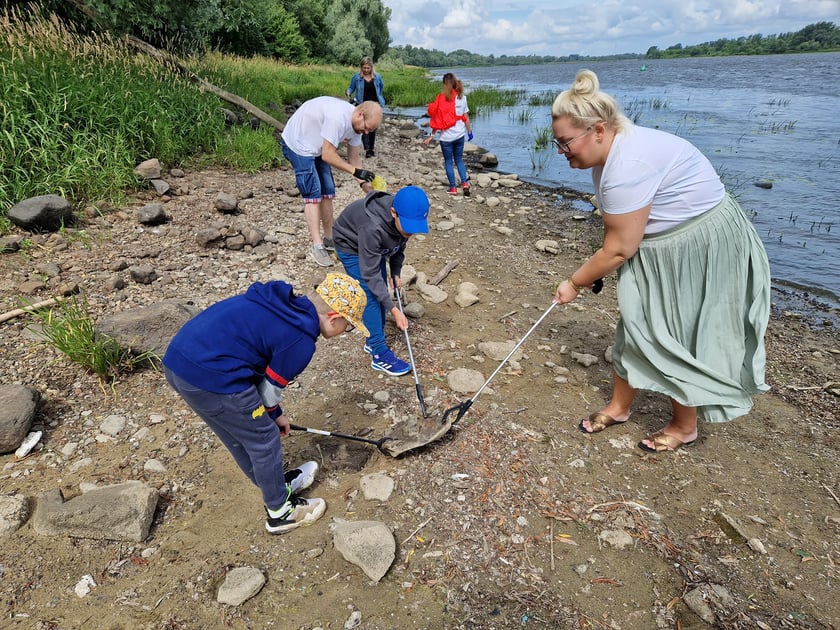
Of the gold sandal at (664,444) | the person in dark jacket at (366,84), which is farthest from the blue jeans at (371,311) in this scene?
the person in dark jacket at (366,84)

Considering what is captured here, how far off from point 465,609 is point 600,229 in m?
6.85

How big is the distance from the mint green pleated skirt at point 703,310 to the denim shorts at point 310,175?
358cm

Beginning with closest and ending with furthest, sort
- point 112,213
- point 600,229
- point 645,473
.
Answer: point 645,473 < point 112,213 < point 600,229

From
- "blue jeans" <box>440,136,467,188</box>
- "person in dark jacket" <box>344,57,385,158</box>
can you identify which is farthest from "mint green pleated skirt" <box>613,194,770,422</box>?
"person in dark jacket" <box>344,57,385,158</box>

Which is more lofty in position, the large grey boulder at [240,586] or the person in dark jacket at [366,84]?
the person in dark jacket at [366,84]

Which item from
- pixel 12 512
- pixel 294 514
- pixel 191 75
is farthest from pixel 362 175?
pixel 191 75

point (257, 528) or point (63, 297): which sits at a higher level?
point (63, 297)

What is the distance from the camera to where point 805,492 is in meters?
2.82

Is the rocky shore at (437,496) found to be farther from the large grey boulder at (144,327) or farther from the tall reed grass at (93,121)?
the tall reed grass at (93,121)

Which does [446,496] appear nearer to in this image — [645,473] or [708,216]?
[645,473]

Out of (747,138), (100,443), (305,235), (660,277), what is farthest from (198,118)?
(747,138)

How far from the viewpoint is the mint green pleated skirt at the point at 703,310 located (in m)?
2.48

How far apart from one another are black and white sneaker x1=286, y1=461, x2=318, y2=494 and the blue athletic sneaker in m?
1.14

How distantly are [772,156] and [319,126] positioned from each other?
1153 centimetres
